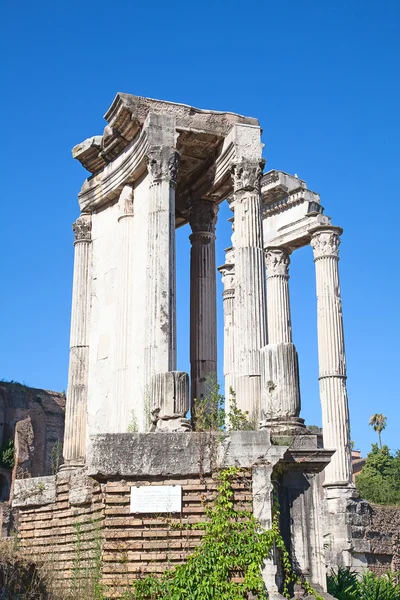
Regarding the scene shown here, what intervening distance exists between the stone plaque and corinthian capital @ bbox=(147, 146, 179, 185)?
5088mm

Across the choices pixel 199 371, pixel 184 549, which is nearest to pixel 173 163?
pixel 199 371

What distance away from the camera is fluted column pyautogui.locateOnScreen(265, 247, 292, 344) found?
2173cm

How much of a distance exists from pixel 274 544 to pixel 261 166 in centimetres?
623

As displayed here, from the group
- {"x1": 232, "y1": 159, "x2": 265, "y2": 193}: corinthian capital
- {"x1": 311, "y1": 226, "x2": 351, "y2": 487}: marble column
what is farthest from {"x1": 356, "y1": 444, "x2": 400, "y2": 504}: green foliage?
{"x1": 232, "y1": 159, "x2": 265, "y2": 193}: corinthian capital

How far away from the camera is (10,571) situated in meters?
9.15

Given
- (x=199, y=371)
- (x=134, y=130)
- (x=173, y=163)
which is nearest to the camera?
(x=173, y=163)

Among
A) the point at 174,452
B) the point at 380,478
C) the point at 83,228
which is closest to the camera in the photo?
the point at 174,452

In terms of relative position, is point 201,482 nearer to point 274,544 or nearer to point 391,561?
point 274,544

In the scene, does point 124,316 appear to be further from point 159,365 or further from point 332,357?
point 332,357

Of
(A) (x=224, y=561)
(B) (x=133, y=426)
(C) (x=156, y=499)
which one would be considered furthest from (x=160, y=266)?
(A) (x=224, y=561)

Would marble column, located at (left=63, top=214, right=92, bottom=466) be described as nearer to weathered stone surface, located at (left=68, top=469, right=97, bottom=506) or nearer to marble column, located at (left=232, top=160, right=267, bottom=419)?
weathered stone surface, located at (left=68, top=469, right=97, bottom=506)

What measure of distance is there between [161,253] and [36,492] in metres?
4.12

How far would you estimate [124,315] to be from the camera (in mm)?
13406

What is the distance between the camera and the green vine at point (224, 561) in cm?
900
